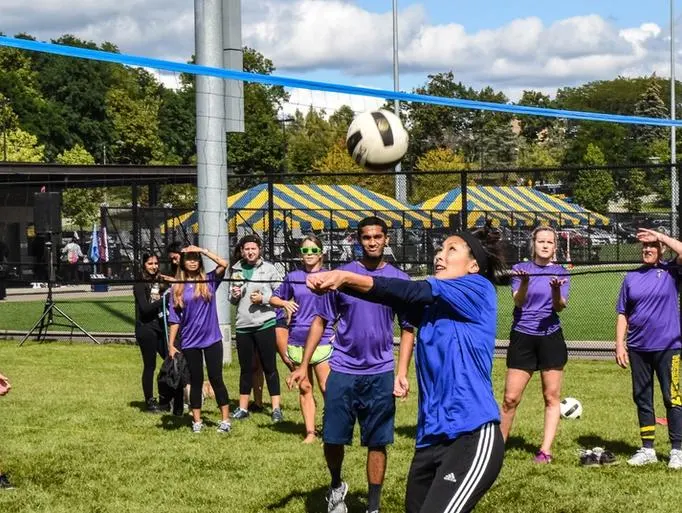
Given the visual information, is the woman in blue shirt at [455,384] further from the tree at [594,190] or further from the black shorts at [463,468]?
the tree at [594,190]

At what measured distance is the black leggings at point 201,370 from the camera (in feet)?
33.2

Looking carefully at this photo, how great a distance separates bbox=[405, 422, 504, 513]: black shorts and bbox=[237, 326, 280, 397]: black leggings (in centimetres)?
607

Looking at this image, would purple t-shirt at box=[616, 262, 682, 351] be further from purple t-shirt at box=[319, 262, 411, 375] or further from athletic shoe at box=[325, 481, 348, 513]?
athletic shoe at box=[325, 481, 348, 513]

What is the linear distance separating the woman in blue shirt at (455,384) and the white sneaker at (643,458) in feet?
13.2

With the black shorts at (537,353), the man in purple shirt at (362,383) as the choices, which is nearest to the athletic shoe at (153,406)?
the black shorts at (537,353)

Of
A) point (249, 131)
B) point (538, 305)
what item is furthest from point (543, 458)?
point (249, 131)

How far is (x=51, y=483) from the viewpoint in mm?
8188

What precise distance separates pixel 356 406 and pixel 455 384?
2.35 meters

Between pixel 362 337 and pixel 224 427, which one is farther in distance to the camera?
pixel 224 427

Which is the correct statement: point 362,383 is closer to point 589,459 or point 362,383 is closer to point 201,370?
point 589,459

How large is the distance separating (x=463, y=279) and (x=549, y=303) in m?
4.00

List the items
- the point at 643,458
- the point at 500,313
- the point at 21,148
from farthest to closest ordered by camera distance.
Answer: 1. the point at 21,148
2. the point at 500,313
3. the point at 643,458

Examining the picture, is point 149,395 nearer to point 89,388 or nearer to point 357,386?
point 89,388

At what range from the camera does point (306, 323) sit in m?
10.0
